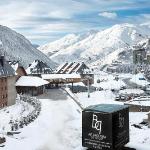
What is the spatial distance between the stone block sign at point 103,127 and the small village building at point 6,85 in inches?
2444

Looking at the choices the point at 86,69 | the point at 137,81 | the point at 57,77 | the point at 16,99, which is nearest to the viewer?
the point at 16,99

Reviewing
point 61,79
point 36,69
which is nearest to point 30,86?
point 61,79

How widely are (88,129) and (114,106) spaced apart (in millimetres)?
1310

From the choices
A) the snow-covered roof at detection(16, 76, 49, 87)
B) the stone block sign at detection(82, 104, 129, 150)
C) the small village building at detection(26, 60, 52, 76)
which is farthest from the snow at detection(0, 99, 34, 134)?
the small village building at detection(26, 60, 52, 76)

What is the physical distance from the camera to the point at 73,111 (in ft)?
217

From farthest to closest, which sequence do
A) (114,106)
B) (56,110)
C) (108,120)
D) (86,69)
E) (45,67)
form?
(86,69) → (45,67) → (56,110) → (114,106) → (108,120)

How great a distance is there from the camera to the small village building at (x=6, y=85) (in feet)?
252

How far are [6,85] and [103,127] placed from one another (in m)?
66.9

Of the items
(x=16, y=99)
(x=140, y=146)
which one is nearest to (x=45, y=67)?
(x=16, y=99)

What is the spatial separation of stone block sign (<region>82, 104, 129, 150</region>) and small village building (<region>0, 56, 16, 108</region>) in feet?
204

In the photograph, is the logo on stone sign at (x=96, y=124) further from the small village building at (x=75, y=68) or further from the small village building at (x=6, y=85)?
the small village building at (x=75, y=68)

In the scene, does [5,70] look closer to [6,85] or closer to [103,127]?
[6,85]

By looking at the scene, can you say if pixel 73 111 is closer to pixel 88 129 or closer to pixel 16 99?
pixel 16 99

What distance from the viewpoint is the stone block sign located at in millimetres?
13914
